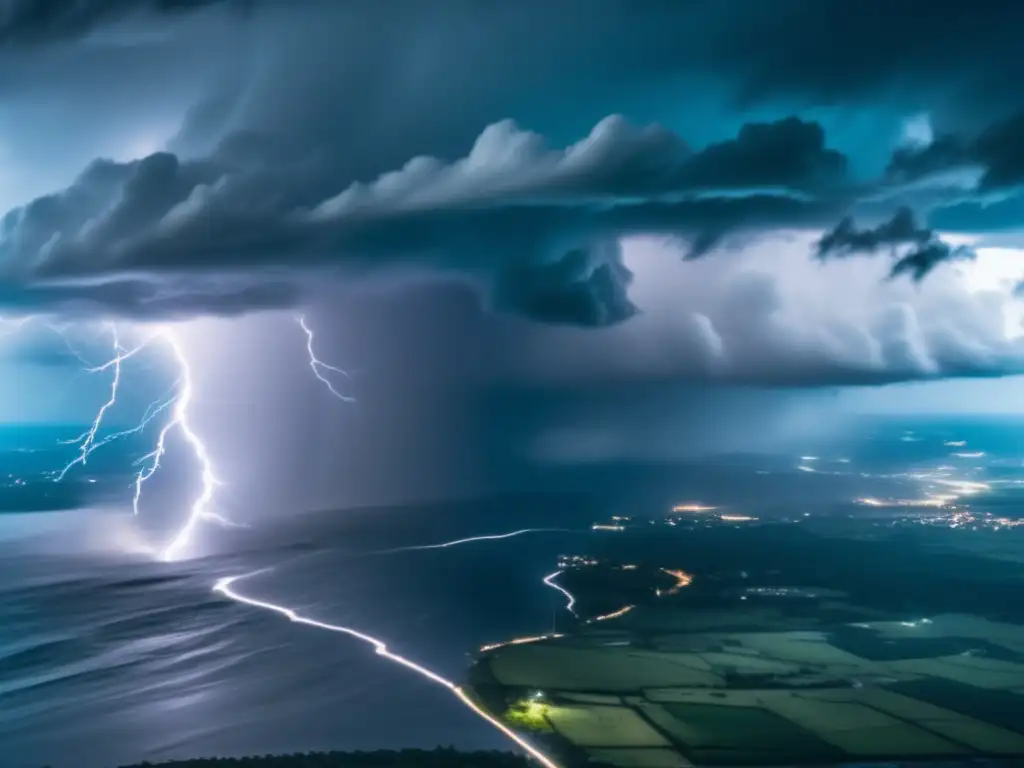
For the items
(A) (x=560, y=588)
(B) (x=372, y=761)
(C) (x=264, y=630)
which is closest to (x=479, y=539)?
(A) (x=560, y=588)

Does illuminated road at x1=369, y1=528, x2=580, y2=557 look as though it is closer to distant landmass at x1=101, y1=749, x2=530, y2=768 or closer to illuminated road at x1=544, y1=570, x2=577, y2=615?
illuminated road at x1=544, y1=570, x2=577, y2=615

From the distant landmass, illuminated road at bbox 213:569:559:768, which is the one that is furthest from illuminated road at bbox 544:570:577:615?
the distant landmass

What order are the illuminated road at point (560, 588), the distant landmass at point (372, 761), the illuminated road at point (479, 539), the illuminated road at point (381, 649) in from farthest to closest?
the illuminated road at point (479, 539) → the illuminated road at point (560, 588) → the illuminated road at point (381, 649) → the distant landmass at point (372, 761)

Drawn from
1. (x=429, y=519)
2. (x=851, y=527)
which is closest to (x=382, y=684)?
(x=429, y=519)

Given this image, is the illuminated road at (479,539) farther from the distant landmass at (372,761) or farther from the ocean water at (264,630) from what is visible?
the distant landmass at (372,761)

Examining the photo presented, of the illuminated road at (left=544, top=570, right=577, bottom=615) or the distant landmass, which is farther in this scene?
the illuminated road at (left=544, top=570, right=577, bottom=615)

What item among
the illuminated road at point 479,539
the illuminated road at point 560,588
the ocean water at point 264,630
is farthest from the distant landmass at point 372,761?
the illuminated road at point 479,539
